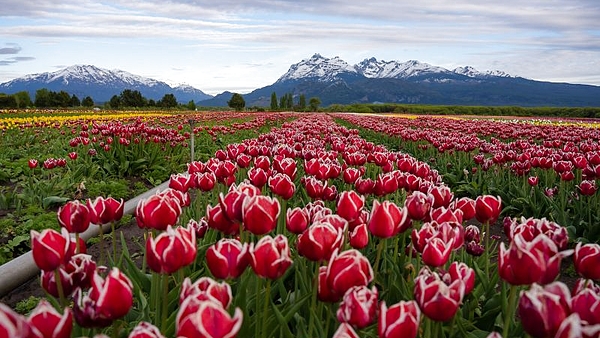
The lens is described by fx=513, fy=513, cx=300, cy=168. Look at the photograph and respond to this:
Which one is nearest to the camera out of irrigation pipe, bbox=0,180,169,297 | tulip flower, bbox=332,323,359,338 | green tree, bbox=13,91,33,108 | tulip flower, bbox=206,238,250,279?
tulip flower, bbox=332,323,359,338

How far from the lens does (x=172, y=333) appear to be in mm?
1998

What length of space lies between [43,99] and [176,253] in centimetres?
7379

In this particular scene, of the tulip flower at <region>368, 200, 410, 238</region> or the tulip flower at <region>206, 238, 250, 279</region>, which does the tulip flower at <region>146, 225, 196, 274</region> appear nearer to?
the tulip flower at <region>206, 238, 250, 279</region>

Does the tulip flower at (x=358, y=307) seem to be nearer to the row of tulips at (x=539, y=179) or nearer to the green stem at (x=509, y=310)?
the green stem at (x=509, y=310)

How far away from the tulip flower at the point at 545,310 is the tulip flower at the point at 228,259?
34.3 inches

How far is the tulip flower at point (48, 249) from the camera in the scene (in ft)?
5.66

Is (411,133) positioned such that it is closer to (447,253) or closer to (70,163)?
(70,163)

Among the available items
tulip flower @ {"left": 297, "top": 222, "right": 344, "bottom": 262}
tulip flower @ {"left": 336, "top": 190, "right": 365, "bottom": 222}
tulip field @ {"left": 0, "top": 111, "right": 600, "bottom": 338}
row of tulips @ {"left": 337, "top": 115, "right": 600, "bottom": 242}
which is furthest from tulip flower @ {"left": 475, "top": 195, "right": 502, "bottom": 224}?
row of tulips @ {"left": 337, "top": 115, "right": 600, "bottom": 242}

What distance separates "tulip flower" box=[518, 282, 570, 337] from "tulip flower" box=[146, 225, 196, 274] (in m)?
1.01

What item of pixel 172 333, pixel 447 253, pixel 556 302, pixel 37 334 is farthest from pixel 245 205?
pixel 556 302

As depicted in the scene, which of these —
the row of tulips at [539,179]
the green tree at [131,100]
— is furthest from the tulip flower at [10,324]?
the green tree at [131,100]

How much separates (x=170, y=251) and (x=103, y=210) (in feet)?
3.25

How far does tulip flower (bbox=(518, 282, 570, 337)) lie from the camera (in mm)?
1250

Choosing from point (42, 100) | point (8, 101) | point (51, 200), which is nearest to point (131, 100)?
point (42, 100)
